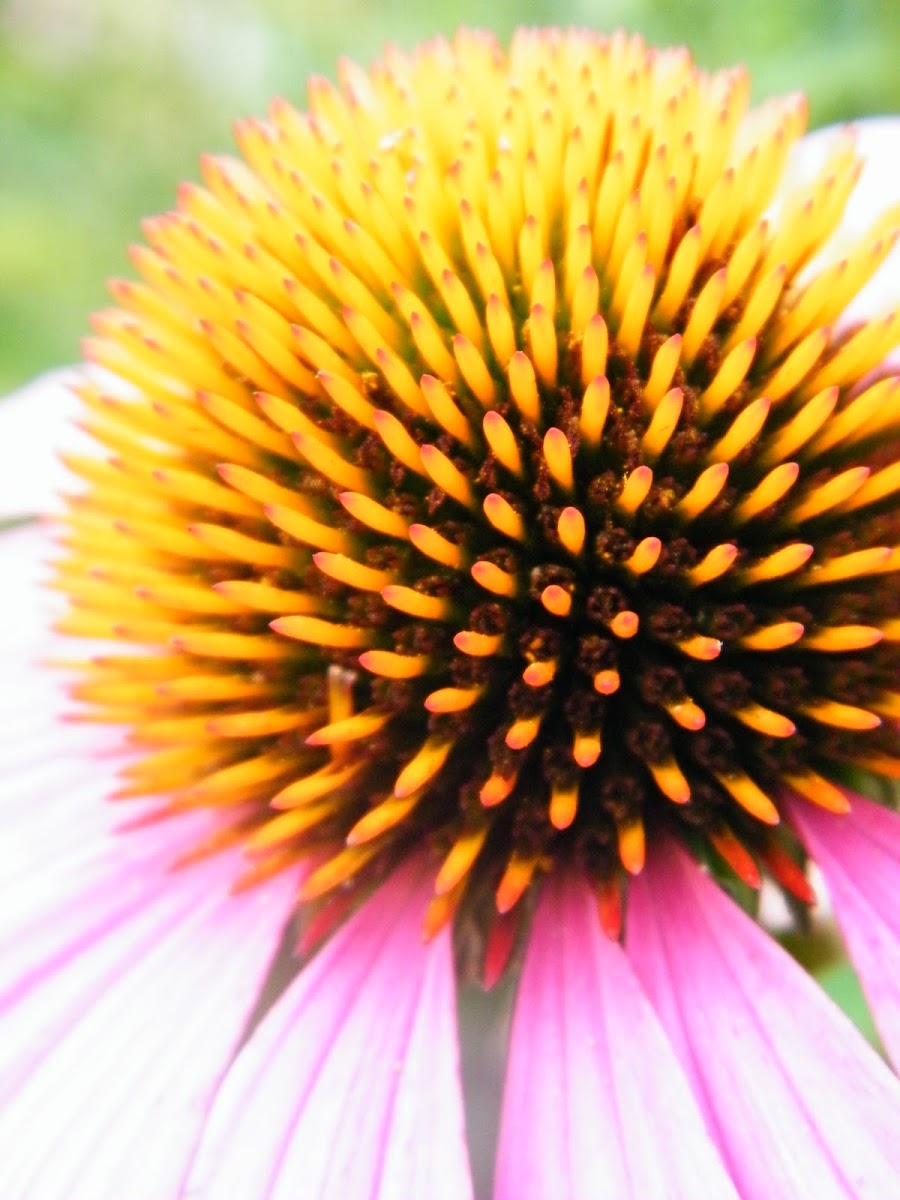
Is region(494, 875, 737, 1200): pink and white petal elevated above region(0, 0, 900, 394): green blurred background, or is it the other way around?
region(0, 0, 900, 394): green blurred background

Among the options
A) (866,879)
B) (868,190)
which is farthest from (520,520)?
(868,190)

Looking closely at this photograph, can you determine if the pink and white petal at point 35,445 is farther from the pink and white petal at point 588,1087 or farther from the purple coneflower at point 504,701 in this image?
the pink and white petal at point 588,1087

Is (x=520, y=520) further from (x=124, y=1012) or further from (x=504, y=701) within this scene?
(x=124, y=1012)

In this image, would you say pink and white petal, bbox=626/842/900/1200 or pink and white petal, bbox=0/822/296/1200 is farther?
pink and white petal, bbox=0/822/296/1200

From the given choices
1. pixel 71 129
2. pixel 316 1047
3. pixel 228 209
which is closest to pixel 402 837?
pixel 316 1047

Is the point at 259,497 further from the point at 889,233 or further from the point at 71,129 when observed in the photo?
the point at 71,129

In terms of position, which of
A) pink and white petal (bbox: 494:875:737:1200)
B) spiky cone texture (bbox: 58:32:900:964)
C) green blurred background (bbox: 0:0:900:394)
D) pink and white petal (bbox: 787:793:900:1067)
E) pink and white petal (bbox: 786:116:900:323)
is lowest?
pink and white petal (bbox: 494:875:737:1200)

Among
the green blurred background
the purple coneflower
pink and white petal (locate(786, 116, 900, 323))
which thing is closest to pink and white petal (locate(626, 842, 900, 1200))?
the purple coneflower

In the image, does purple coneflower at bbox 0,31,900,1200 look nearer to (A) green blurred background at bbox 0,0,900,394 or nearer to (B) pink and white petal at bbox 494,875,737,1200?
(B) pink and white petal at bbox 494,875,737,1200
